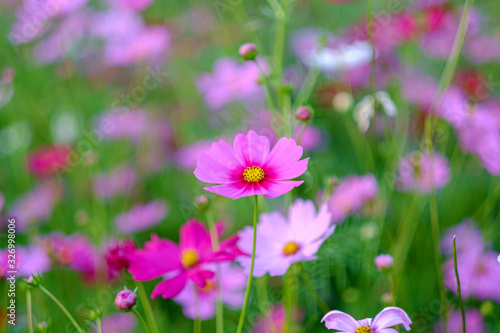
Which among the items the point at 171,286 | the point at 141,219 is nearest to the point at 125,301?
the point at 171,286

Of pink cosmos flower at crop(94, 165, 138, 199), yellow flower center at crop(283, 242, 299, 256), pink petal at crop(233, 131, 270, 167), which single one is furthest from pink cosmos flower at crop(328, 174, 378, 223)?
pink cosmos flower at crop(94, 165, 138, 199)

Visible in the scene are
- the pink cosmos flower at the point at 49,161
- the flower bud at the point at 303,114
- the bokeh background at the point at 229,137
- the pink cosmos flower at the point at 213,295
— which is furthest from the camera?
the pink cosmos flower at the point at 49,161

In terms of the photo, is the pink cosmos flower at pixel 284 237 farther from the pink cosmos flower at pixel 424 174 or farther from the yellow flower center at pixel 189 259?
the pink cosmos flower at pixel 424 174

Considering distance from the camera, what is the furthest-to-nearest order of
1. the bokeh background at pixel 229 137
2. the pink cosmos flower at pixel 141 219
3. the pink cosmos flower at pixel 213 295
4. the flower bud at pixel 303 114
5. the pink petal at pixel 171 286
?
the pink cosmos flower at pixel 141 219 < the bokeh background at pixel 229 137 < the pink cosmos flower at pixel 213 295 < the flower bud at pixel 303 114 < the pink petal at pixel 171 286

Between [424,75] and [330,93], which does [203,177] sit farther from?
[424,75]

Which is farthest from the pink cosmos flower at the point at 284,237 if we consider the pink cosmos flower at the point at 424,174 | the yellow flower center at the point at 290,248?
the pink cosmos flower at the point at 424,174

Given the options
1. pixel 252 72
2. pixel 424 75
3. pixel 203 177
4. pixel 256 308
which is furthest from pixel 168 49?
pixel 203 177

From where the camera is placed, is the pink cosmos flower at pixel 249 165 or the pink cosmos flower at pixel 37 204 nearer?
the pink cosmos flower at pixel 249 165

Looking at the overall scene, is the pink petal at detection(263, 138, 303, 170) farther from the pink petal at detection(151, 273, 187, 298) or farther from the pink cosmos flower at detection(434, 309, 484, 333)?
the pink cosmos flower at detection(434, 309, 484, 333)
